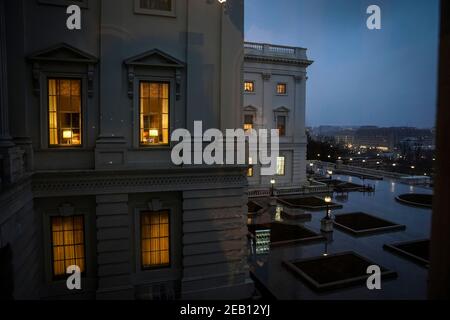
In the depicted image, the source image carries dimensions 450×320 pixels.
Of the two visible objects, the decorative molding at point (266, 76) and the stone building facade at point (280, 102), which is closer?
the stone building facade at point (280, 102)

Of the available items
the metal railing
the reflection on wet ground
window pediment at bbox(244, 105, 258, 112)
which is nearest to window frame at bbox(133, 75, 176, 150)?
the reflection on wet ground

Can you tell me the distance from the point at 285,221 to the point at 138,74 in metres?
17.2

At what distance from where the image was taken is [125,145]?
36.3 feet

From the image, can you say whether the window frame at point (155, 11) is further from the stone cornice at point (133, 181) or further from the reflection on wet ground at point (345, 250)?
the reflection on wet ground at point (345, 250)

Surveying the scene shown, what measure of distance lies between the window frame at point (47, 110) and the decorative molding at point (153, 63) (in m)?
1.47

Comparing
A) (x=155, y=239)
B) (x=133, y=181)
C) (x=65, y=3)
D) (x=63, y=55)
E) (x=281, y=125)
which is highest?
(x=65, y=3)

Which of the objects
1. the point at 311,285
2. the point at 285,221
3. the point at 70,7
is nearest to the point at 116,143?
the point at 70,7

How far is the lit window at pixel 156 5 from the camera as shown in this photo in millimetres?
11250

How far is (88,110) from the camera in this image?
1082cm

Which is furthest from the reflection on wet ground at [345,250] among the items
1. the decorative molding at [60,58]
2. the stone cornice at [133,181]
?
the decorative molding at [60,58]

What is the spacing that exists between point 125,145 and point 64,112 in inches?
87.9

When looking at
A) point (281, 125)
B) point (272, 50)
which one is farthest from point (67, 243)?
point (272, 50)

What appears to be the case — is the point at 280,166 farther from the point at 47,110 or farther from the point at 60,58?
the point at 60,58
